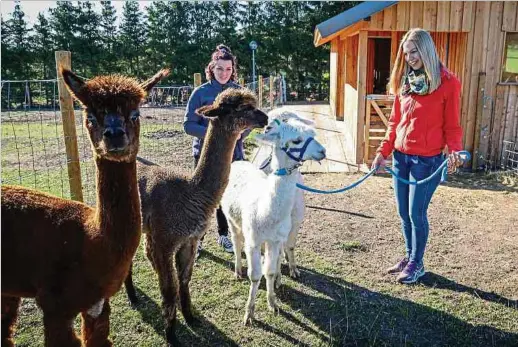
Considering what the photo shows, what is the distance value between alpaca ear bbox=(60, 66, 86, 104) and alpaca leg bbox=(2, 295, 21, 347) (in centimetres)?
136

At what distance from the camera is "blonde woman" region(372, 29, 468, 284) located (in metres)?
3.33

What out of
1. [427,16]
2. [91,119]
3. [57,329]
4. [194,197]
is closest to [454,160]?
[194,197]

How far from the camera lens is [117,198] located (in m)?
2.14

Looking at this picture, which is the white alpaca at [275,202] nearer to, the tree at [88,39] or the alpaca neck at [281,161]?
the alpaca neck at [281,161]

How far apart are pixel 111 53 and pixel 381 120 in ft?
81.4

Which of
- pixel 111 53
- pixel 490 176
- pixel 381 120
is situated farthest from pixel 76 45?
pixel 490 176

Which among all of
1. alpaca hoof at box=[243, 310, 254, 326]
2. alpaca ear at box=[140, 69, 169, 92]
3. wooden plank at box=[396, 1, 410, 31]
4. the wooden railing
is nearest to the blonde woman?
alpaca hoof at box=[243, 310, 254, 326]

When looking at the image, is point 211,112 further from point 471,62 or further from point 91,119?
point 471,62

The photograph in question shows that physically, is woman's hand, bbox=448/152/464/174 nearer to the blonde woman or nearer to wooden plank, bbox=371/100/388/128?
the blonde woman

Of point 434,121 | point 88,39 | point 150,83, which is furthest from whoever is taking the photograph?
point 88,39

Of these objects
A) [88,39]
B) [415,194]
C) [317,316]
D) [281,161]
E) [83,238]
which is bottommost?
[317,316]

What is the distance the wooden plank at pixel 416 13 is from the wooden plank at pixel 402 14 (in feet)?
0.24

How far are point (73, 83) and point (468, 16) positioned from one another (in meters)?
7.62

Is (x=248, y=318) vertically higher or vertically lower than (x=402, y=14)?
lower
